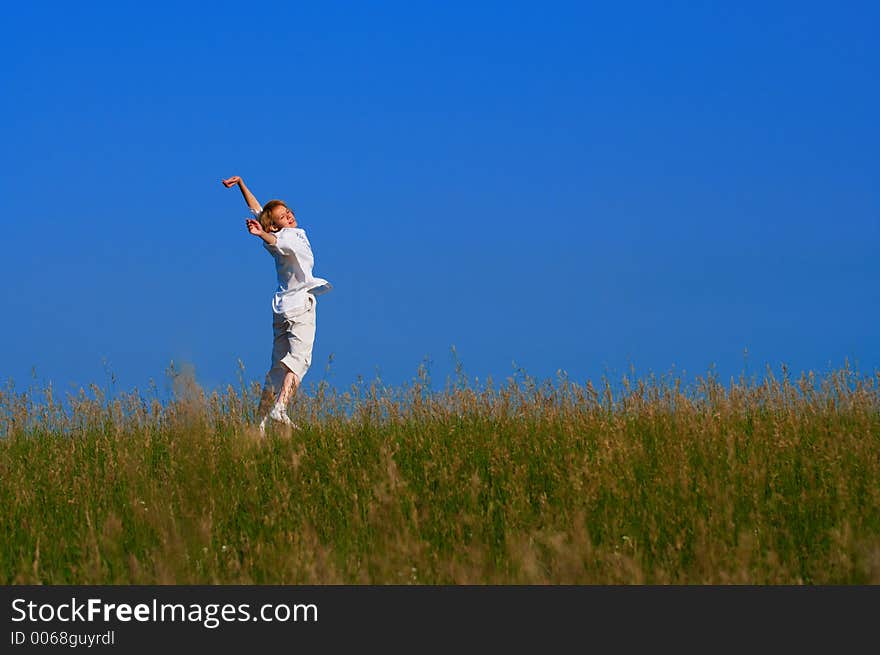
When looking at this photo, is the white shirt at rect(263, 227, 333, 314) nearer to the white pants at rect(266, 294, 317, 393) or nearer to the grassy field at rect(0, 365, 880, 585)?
the white pants at rect(266, 294, 317, 393)

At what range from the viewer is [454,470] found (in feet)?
18.6

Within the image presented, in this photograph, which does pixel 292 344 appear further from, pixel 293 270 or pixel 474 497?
pixel 474 497

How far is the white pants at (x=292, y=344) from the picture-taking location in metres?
8.34

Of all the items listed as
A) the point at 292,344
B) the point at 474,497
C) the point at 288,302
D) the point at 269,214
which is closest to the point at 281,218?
the point at 269,214

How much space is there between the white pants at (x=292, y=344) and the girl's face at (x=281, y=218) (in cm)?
76

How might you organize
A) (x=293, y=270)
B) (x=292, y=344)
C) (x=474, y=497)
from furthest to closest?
(x=293, y=270)
(x=292, y=344)
(x=474, y=497)

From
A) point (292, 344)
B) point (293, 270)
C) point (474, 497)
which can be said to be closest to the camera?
point (474, 497)

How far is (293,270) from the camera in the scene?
860 centimetres

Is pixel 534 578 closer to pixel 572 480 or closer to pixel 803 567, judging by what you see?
pixel 572 480

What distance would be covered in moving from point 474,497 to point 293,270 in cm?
406

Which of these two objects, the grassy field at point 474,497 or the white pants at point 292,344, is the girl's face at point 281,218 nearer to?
A: the white pants at point 292,344

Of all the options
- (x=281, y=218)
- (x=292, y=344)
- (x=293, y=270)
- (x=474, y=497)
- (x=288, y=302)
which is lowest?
(x=474, y=497)
